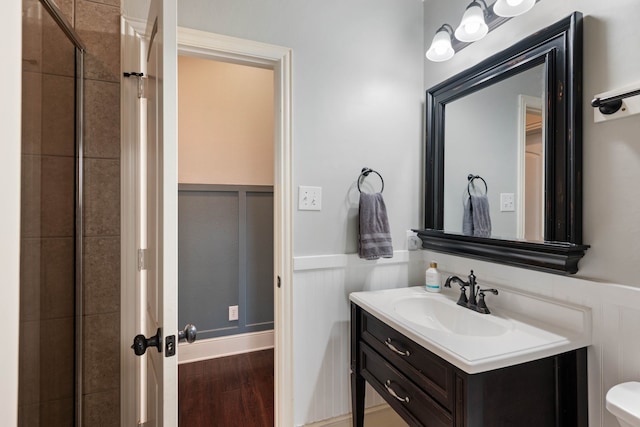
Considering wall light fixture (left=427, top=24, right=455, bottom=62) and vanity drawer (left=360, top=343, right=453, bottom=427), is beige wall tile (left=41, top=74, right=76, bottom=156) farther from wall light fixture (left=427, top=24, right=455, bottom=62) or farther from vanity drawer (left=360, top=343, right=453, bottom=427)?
wall light fixture (left=427, top=24, right=455, bottom=62)

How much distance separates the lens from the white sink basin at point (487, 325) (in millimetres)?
912

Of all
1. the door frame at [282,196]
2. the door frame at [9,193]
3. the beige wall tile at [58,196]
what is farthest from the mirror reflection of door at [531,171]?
the beige wall tile at [58,196]

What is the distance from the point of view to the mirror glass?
1.21 meters

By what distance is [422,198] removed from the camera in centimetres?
182

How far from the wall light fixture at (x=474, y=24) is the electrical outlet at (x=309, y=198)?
36.4 inches

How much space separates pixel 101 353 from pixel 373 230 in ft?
→ 4.46

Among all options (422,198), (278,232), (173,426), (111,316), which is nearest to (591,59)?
(422,198)

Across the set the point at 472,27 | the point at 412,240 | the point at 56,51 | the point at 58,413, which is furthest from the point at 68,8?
the point at 412,240

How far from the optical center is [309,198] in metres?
1.55

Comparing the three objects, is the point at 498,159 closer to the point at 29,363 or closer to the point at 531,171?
the point at 531,171

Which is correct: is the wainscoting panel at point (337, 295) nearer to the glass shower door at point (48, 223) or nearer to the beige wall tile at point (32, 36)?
the glass shower door at point (48, 223)

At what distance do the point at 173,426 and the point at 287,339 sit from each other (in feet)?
2.54

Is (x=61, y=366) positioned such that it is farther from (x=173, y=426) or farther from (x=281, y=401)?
(x=281, y=401)

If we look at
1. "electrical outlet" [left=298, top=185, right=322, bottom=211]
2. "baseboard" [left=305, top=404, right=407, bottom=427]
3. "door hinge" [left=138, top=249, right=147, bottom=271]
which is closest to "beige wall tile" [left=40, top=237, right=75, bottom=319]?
"door hinge" [left=138, top=249, right=147, bottom=271]
